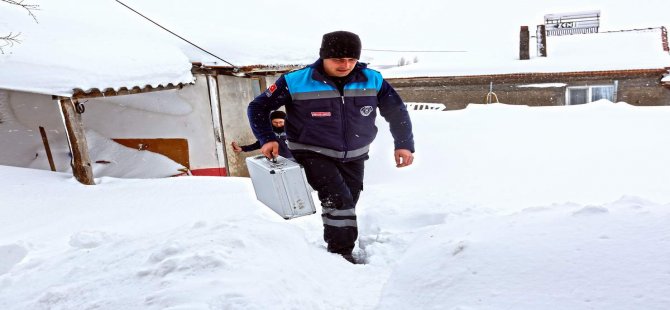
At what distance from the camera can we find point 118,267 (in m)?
2.32

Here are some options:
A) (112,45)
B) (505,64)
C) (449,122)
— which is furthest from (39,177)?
(505,64)

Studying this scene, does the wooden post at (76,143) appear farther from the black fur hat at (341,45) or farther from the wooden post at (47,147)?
the black fur hat at (341,45)

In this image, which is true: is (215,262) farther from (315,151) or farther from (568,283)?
(568,283)

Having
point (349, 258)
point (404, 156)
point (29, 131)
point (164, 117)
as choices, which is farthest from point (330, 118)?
point (164, 117)

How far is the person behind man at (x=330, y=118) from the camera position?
280 centimetres

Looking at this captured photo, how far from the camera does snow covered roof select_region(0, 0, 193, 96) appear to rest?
5.66m

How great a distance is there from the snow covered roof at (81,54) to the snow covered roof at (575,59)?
45.4 feet

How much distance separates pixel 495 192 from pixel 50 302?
4472 mm

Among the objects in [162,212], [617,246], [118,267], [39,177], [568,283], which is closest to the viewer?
[568,283]

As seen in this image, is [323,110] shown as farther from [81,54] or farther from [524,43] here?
[524,43]

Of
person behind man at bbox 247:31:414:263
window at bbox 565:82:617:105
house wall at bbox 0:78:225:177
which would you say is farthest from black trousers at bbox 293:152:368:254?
window at bbox 565:82:617:105

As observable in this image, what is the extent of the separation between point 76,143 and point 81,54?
171 cm

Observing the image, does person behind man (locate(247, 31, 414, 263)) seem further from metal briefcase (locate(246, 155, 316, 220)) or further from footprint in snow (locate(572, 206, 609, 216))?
footprint in snow (locate(572, 206, 609, 216))

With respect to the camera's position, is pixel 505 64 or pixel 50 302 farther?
pixel 505 64
